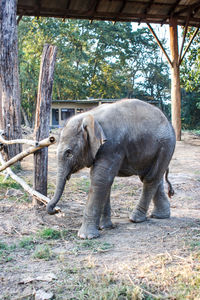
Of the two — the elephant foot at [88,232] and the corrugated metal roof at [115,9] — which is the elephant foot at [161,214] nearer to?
the elephant foot at [88,232]

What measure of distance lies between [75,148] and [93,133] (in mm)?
298

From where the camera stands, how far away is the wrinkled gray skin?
12.9 feet

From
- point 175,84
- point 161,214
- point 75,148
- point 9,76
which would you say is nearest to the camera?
point 75,148

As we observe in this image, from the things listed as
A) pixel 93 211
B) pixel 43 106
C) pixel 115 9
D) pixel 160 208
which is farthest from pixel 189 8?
pixel 93 211

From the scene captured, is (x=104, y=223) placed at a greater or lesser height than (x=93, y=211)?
lesser

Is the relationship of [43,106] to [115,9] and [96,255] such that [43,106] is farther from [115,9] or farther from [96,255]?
[115,9]

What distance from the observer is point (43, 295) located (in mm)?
2504

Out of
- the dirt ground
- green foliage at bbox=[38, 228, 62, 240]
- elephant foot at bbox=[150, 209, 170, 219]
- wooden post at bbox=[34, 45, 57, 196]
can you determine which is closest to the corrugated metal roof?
wooden post at bbox=[34, 45, 57, 196]

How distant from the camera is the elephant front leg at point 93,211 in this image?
13.0 feet

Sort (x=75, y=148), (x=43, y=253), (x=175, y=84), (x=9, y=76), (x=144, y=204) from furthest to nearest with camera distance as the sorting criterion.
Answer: (x=175, y=84) → (x=9, y=76) → (x=144, y=204) → (x=75, y=148) → (x=43, y=253)

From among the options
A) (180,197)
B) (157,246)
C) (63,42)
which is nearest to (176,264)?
(157,246)

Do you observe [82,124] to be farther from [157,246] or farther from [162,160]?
[157,246]

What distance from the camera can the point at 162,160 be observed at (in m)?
4.51

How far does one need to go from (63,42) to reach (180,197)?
2874 cm
